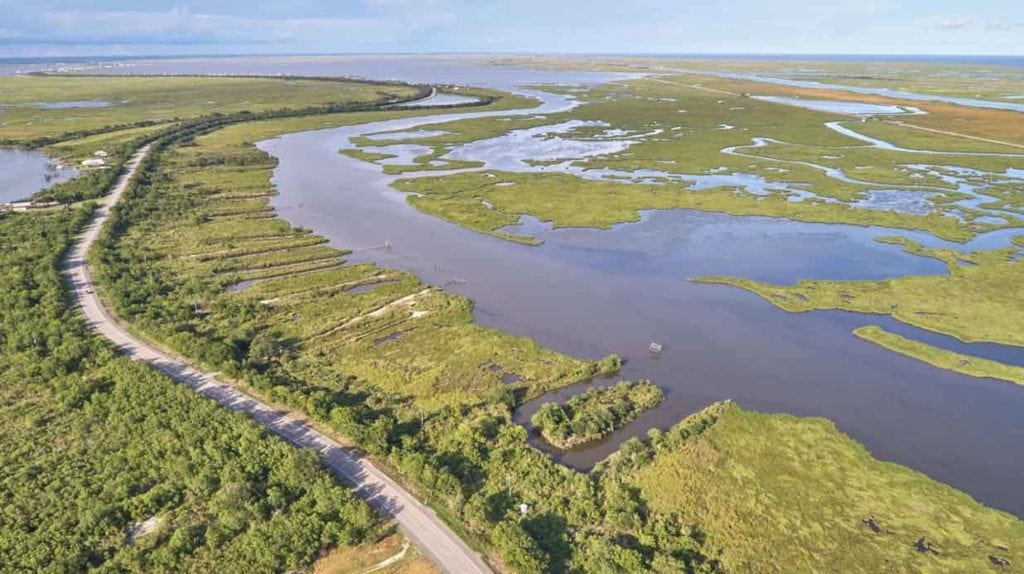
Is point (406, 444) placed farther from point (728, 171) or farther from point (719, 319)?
point (728, 171)

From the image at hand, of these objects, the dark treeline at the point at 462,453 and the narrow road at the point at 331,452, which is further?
the dark treeline at the point at 462,453

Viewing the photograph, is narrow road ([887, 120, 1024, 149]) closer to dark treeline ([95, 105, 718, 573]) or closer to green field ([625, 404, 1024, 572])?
green field ([625, 404, 1024, 572])

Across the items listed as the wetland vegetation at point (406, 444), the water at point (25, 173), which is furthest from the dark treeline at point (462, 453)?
the water at point (25, 173)

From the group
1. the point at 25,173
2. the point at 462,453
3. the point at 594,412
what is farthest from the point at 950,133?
the point at 25,173

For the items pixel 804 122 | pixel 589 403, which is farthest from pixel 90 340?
pixel 804 122

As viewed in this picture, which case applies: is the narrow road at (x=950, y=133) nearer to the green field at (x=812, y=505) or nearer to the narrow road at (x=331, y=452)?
the green field at (x=812, y=505)
